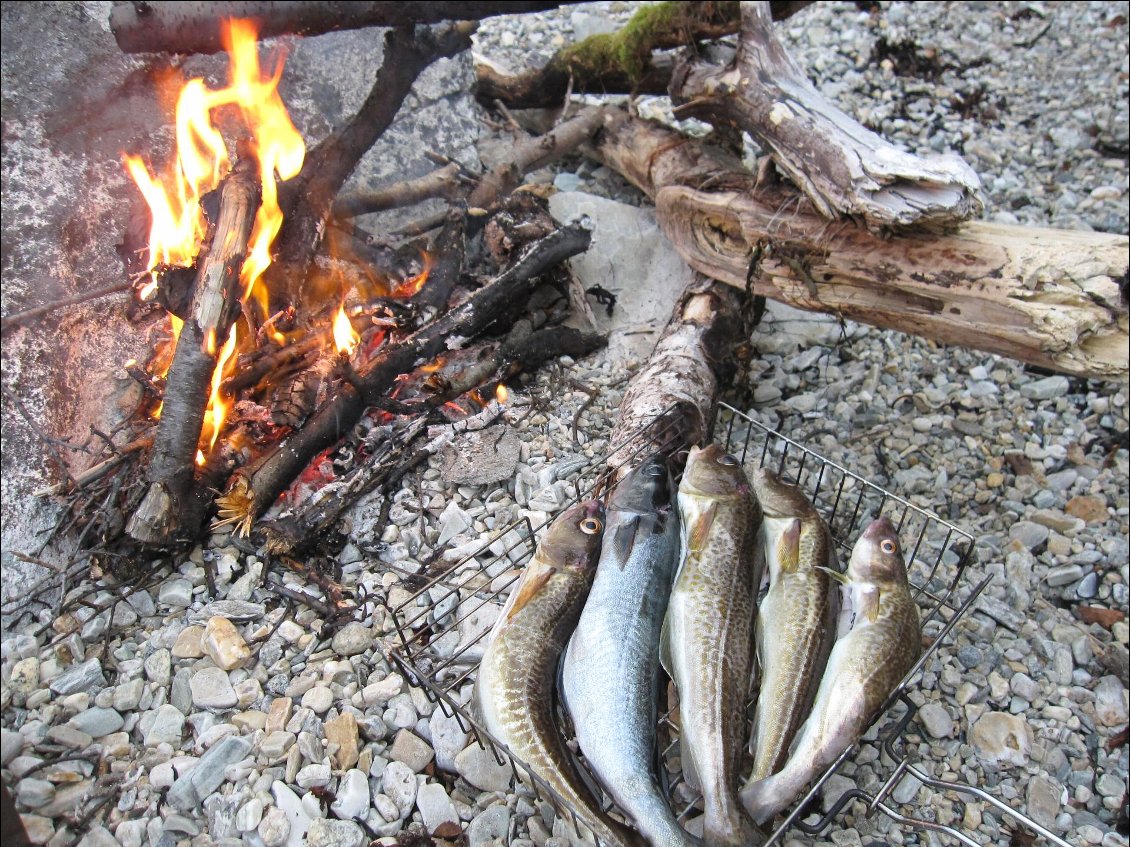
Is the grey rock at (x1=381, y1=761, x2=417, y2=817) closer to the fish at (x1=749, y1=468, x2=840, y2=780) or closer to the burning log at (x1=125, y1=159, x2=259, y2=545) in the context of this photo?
the fish at (x1=749, y1=468, x2=840, y2=780)

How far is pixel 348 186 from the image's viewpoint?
5.97m

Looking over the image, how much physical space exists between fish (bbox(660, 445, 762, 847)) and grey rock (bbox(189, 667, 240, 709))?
173cm

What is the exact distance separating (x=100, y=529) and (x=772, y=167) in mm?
4020

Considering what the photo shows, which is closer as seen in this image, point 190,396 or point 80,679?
point 80,679

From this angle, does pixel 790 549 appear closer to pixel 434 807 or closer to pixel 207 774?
pixel 434 807

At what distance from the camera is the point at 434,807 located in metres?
2.96

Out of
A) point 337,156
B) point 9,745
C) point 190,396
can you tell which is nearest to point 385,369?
point 190,396

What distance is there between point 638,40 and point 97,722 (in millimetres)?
5482

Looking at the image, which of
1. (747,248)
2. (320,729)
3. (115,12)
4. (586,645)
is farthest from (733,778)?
(115,12)

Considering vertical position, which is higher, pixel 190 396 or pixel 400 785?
pixel 190 396

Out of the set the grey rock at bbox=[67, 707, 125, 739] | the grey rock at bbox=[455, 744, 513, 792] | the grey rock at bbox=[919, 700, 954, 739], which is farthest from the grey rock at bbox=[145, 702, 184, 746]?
the grey rock at bbox=[919, 700, 954, 739]

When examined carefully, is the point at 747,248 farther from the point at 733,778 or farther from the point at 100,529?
the point at 100,529

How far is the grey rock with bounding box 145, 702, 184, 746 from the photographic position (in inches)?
124

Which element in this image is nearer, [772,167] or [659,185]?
[772,167]
